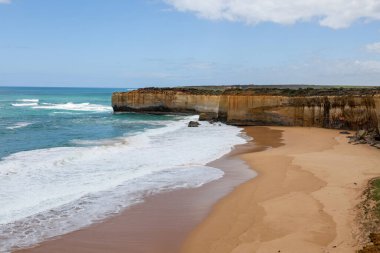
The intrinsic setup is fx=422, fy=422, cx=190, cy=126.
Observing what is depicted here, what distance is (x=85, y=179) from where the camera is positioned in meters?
16.8

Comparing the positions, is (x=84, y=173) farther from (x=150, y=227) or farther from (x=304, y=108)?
(x=304, y=108)

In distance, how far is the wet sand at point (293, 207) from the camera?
9.86m

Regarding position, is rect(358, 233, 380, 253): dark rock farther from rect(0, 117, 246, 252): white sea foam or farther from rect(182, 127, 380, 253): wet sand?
rect(0, 117, 246, 252): white sea foam

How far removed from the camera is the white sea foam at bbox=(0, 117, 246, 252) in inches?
467

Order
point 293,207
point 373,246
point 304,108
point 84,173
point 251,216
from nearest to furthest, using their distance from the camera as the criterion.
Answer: point 373,246 < point 251,216 < point 293,207 < point 84,173 < point 304,108

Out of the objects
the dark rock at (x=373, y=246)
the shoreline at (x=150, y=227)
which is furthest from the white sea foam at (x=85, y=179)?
the dark rock at (x=373, y=246)

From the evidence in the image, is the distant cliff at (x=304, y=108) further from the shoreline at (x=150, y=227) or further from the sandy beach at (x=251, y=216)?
the shoreline at (x=150, y=227)

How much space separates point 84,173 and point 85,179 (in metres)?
1.14

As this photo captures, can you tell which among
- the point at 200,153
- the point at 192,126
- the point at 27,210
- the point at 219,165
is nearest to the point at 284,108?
the point at 192,126

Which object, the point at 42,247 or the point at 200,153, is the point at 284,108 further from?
the point at 42,247

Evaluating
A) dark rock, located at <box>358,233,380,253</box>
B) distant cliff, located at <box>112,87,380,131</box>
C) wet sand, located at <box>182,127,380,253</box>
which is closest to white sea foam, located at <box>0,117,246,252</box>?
wet sand, located at <box>182,127,380,253</box>

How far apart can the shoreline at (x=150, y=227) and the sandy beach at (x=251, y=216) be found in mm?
20

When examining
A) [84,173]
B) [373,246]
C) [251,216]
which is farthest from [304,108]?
[373,246]

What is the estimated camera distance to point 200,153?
23547mm
